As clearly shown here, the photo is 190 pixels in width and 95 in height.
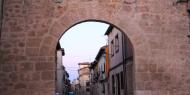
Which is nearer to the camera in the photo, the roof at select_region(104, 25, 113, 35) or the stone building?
the stone building

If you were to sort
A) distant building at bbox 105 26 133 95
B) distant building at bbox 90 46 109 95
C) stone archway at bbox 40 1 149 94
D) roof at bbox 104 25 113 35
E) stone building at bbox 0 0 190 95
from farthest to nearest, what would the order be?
distant building at bbox 90 46 109 95 < roof at bbox 104 25 113 35 < distant building at bbox 105 26 133 95 < stone archway at bbox 40 1 149 94 < stone building at bbox 0 0 190 95

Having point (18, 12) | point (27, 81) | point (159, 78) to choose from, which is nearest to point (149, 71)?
point (159, 78)

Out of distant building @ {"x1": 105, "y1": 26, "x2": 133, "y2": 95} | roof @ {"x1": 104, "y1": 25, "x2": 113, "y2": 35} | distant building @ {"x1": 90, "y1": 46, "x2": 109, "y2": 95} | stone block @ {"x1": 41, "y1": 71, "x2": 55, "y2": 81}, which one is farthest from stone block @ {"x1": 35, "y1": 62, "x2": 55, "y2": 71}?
distant building @ {"x1": 90, "y1": 46, "x2": 109, "y2": 95}

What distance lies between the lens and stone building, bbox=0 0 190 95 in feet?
27.1

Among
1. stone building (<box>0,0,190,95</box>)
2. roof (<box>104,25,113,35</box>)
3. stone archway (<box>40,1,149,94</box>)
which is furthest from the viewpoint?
roof (<box>104,25,113,35</box>)

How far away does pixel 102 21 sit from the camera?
8648 millimetres

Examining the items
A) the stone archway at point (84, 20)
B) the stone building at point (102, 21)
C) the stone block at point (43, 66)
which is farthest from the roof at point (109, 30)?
the stone block at point (43, 66)

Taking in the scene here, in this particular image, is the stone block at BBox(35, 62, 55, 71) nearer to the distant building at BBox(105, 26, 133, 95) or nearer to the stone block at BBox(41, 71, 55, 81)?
the stone block at BBox(41, 71, 55, 81)

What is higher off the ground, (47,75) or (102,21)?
(102,21)

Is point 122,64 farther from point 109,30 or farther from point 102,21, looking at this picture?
point 102,21

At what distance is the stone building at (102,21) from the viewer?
8.27 m

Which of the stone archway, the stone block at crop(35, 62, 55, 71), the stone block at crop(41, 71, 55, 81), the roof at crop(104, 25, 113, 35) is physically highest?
the roof at crop(104, 25, 113, 35)

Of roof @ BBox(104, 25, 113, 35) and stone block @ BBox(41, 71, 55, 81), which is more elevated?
roof @ BBox(104, 25, 113, 35)

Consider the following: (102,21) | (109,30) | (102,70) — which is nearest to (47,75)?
(102,21)
